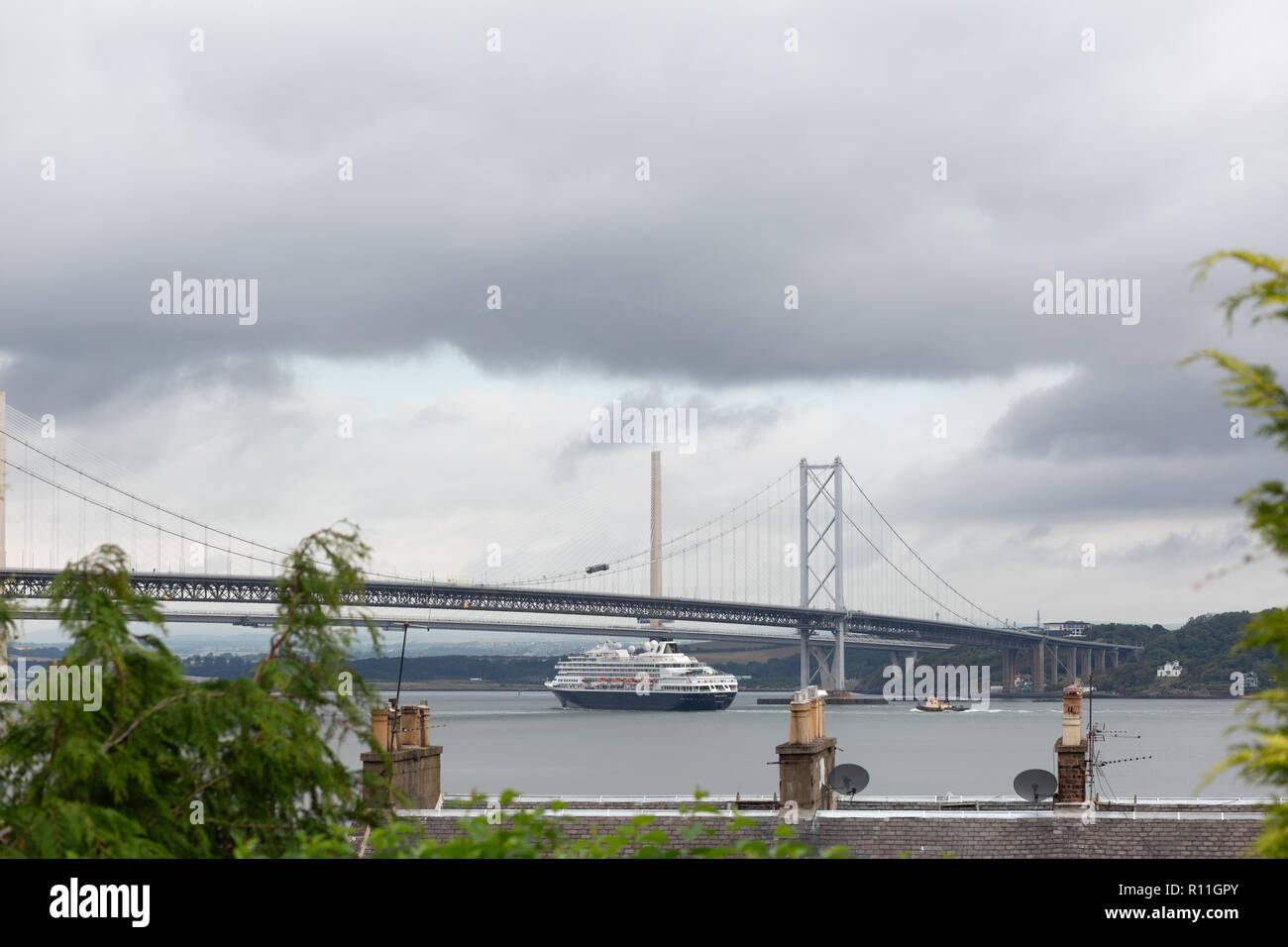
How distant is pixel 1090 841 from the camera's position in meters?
19.0

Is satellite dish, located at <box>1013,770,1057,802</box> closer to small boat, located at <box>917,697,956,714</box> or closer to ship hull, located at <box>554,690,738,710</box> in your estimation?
ship hull, located at <box>554,690,738,710</box>

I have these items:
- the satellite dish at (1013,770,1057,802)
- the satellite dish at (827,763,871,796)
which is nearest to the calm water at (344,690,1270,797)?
the satellite dish at (827,763,871,796)

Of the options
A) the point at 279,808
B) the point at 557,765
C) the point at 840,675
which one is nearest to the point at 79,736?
the point at 279,808

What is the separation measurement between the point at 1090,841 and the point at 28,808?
13723 millimetres

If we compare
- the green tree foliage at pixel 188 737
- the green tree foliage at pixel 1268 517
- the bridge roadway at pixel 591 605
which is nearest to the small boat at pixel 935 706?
the bridge roadway at pixel 591 605

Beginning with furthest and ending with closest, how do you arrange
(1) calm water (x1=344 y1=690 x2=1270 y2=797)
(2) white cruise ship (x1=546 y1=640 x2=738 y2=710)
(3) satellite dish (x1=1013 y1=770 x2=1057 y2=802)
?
(2) white cruise ship (x1=546 y1=640 x2=738 y2=710)
(1) calm water (x1=344 y1=690 x2=1270 y2=797)
(3) satellite dish (x1=1013 y1=770 x2=1057 y2=802)

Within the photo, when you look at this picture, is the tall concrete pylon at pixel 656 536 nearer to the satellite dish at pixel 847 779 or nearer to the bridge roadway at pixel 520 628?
the bridge roadway at pixel 520 628

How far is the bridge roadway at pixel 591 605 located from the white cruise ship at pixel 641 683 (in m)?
17.5

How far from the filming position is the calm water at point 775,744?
5794 cm

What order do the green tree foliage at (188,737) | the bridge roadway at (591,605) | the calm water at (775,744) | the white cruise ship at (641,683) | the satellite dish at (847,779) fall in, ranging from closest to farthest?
the green tree foliage at (188,737) → the satellite dish at (847,779) → the calm water at (775,744) → the bridge roadway at (591,605) → the white cruise ship at (641,683)

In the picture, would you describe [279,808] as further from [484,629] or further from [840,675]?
[840,675]

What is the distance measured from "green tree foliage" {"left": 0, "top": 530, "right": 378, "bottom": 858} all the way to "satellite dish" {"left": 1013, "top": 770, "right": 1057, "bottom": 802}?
46.4 feet

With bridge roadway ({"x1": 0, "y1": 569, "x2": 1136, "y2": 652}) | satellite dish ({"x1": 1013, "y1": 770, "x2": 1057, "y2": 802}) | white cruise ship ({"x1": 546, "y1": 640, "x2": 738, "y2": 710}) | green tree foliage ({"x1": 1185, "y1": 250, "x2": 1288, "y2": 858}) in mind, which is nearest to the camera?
green tree foliage ({"x1": 1185, "y1": 250, "x2": 1288, "y2": 858})

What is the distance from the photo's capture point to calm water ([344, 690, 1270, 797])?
57938 mm
